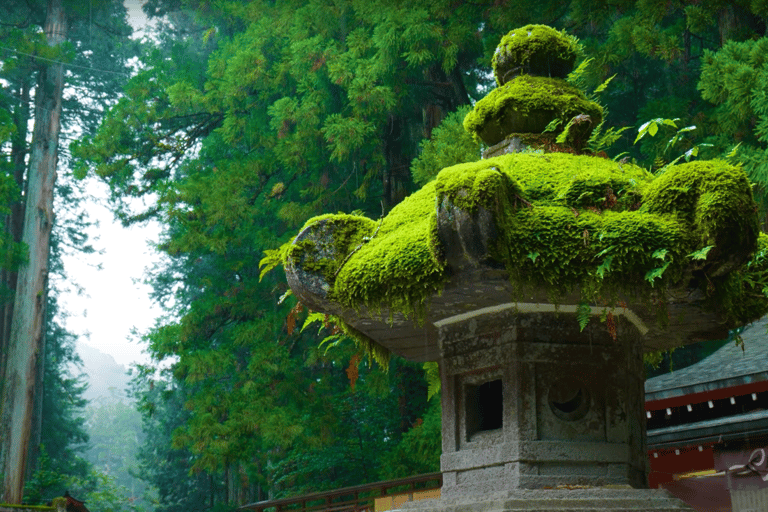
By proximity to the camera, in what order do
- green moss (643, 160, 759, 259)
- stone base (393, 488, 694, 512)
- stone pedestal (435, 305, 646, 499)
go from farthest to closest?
1. stone pedestal (435, 305, 646, 499)
2. stone base (393, 488, 694, 512)
3. green moss (643, 160, 759, 259)

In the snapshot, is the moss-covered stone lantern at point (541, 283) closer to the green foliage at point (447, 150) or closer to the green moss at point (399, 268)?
the green moss at point (399, 268)

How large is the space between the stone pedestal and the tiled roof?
9.77 ft

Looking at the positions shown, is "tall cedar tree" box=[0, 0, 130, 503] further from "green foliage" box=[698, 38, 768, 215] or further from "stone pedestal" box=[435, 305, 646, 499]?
"stone pedestal" box=[435, 305, 646, 499]

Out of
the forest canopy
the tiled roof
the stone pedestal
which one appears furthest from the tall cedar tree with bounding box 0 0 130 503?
the stone pedestal

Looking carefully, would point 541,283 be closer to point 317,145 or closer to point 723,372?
point 723,372

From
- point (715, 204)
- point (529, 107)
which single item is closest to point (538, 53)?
point (529, 107)

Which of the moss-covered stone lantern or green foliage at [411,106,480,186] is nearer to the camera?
the moss-covered stone lantern

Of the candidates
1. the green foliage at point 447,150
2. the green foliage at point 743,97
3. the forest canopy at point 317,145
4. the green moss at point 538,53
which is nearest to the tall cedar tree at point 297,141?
the forest canopy at point 317,145

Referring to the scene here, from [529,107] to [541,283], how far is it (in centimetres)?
Result: 126

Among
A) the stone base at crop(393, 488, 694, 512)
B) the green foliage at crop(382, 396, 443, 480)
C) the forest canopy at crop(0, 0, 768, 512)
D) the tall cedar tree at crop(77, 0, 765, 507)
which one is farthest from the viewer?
the tall cedar tree at crop(77, 0, 765, 507)

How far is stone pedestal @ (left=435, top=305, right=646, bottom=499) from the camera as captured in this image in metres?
4.07

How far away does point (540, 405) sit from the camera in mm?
4141

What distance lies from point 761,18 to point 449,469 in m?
7.14

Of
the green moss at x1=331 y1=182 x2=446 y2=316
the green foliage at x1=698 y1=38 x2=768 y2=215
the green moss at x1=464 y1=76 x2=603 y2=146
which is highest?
the green foliage at x1=698 y1=38 x2=768 y2=215
